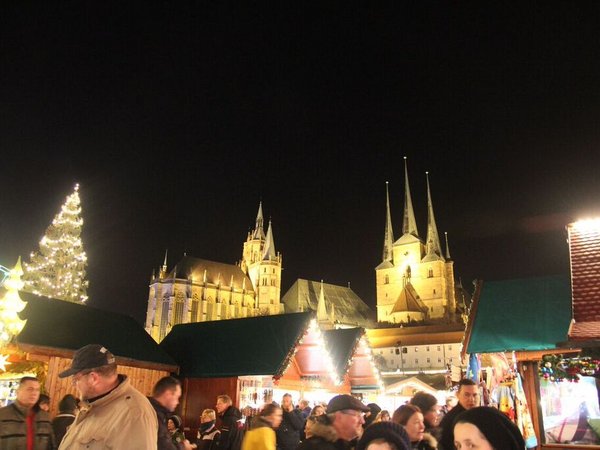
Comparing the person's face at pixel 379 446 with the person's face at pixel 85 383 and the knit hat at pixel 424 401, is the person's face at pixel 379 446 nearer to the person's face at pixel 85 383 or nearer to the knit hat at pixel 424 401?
the person's face at pixel 85 383

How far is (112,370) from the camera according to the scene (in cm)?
323

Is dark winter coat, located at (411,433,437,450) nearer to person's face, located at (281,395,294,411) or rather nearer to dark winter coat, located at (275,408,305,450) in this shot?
dark winter coat, located at (275,408,305,450)

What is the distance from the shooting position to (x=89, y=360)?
314cm

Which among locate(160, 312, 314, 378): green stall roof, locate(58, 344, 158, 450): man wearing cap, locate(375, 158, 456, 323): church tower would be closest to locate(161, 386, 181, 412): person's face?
locate(58, 344, 158, 450): man wearing cap

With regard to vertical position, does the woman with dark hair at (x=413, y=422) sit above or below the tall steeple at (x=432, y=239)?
below

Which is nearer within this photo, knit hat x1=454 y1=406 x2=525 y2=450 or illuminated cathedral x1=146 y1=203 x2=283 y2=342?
knit hat x1=454 y1=406 x2=525 y2=450

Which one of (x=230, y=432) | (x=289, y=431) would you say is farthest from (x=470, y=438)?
(x=289, y=431)

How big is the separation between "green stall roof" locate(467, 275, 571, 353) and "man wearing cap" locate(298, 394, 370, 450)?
8.63m

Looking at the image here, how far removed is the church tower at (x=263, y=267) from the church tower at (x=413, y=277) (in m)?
18.5

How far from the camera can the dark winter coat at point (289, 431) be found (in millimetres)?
8305

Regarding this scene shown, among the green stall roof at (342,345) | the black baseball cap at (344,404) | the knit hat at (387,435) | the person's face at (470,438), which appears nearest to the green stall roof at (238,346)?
the green stall roof at (342,345)

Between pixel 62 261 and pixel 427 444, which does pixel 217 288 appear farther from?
pixel 427 444

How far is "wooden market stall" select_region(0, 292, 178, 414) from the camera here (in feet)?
42.4

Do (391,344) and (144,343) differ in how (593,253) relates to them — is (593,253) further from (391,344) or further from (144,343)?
(391,344)
